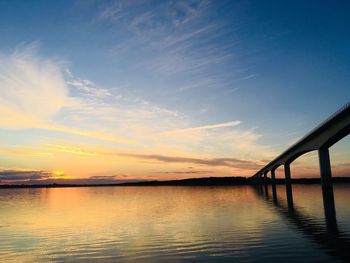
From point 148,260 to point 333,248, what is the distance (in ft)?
31.8

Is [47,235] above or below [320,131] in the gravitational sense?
below

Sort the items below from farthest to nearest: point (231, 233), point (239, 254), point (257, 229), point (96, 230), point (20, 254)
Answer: point (96, 230) < point (257, 229) < point (231, 233) < point (20, 254) < point (239, 254)

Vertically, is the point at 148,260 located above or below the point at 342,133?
below

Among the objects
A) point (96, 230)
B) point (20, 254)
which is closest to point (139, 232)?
point (96, 230)

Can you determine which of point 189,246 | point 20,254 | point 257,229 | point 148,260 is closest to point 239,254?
point 189,246

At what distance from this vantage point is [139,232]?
77.3 feet

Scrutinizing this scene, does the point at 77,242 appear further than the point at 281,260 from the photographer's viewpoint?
Yes

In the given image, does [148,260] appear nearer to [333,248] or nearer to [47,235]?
[333,248]

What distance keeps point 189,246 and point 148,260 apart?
11.9 ft

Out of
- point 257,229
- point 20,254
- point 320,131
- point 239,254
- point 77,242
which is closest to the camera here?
point 239,254

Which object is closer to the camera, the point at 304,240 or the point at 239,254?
the point at 239,254

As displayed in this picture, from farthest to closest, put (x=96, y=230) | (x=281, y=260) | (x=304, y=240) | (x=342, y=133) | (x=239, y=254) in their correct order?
(x=342, y=133) < (x=96, y=230) < (x=304, y=240) < (x=239, y=254) < (x=281, y=260)

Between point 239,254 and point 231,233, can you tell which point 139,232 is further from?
point 239,254

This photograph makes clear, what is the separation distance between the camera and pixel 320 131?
51406 millimetres
